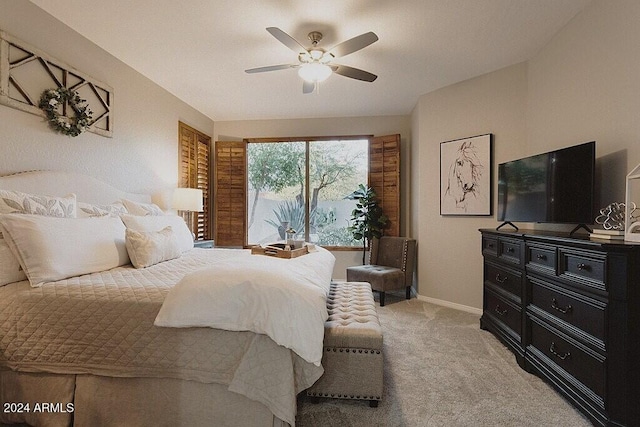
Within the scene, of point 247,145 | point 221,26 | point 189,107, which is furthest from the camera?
point 247,145

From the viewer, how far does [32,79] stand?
238 cm

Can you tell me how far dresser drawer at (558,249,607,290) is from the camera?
1707mm

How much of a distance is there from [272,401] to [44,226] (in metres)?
1.64

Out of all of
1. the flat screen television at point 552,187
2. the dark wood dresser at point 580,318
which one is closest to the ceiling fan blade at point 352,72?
the flat screen television at point 552,187

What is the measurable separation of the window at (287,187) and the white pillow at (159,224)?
2.03 metres

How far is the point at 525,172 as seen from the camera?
280cm

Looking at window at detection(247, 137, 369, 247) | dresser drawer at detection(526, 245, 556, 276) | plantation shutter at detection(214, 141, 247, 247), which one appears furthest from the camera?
plantation shutter at detection(214, 141, 247, 247)

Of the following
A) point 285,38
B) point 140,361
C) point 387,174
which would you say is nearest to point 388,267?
point 387,174

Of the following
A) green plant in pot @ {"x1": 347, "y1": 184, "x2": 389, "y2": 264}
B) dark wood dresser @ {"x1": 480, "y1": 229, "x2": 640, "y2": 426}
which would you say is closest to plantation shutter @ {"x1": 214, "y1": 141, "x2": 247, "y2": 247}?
green plant in pot @ {"x1": 347, "y1": 184, "x2": 389, "y2": 264}

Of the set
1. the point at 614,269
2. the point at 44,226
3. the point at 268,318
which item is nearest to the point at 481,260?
the point at 614,269

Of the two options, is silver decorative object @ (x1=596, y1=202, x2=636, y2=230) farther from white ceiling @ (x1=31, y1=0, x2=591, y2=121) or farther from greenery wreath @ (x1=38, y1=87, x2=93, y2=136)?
greenery wreath @ (x1=38, y1=87, x2=93, y2=136)

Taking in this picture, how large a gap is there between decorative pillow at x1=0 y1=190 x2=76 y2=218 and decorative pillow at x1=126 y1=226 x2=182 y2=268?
41 centimetres

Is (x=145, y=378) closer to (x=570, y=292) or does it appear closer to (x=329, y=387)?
(x=329, y=387)

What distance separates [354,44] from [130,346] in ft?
8.29
